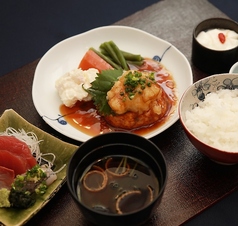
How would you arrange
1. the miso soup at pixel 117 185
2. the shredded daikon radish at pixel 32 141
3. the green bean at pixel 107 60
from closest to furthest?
the miso soup at pixel 117 185 → the shredded daikon radish at pixel 32 141 → the green bean at pixel 107 60

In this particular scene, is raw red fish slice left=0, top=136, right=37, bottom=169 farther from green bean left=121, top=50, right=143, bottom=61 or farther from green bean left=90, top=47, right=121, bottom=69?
green bean left=121, top=50, right=143, bottom=61

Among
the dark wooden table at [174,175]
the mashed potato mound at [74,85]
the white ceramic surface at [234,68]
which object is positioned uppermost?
the mashed potato mound at [74,85]

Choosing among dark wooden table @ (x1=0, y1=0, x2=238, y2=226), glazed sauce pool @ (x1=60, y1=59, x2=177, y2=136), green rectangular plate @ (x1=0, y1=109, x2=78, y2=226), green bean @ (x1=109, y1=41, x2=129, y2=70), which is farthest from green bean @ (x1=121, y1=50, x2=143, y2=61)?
green rectangular plate @ (x1=0, y1=109, x2=78, y2=226)

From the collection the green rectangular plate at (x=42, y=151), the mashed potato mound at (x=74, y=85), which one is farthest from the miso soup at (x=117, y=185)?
the mashed potato mound at (x=74, y=85)

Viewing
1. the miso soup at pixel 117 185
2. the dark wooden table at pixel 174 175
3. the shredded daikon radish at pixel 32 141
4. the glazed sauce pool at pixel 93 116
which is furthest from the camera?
the glazed sauce pool at pixel 93 116

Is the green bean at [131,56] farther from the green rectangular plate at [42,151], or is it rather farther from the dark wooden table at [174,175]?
the green rectangular plate at [42,151]

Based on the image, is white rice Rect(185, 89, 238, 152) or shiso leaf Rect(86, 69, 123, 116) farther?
shiso leaf Rect(86, 69, 123, 116)
